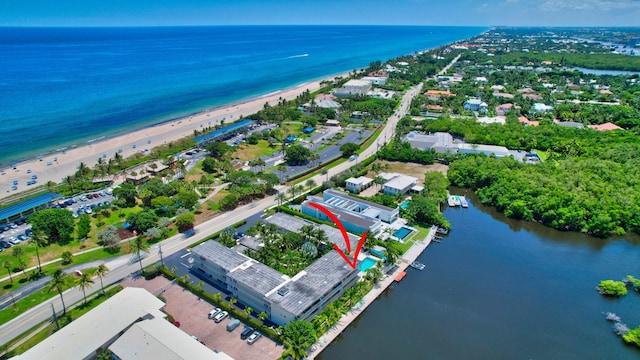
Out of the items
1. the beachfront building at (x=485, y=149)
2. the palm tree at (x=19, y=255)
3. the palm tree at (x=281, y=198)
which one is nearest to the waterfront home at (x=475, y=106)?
the beachfront building at (x=485, y=149)

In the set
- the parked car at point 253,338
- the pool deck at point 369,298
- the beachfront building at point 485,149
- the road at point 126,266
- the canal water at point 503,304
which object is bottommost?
the canal water at point 503,304

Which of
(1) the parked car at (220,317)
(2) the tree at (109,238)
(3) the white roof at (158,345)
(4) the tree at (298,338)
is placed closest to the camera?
(3) the white roof at (158,345)

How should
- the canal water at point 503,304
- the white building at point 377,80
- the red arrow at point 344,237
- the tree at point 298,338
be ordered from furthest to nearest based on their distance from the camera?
1. the white building at point 377,80
2. the red arrow at point 344,237
3. the canal water at point 503,304
4. the tree at point 298,338

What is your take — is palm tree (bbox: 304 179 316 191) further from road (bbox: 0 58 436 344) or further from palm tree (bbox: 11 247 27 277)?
A: palm tree (bbox: 11 247 27 277)

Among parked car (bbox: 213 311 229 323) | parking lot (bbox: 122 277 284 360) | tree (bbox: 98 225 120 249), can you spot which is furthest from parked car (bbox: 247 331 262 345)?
tree (bbox: 98 225 120 249)

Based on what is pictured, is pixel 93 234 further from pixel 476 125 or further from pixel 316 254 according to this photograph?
pixel 476 125

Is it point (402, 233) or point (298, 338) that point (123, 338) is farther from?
point (402, 233)

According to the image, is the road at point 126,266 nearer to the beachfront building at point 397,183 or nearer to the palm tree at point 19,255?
the palm tree at point 19,255

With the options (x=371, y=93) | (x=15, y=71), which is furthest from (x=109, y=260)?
(x=15, y=71)
